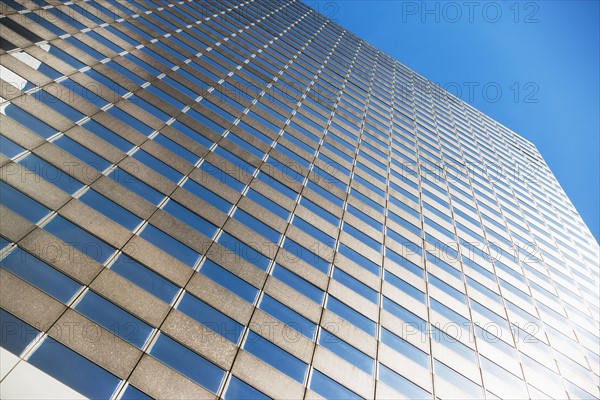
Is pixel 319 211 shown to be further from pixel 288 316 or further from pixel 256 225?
pixel 288 316

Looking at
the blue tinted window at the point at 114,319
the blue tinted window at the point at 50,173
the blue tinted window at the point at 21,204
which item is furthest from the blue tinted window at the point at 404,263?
the blue tinted window at the point at 21,204

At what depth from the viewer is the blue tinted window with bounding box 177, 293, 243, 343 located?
1625 centimetres

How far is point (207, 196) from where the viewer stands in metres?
21.7

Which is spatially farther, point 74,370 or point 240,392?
point 240,392

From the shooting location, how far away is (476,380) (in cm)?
2117

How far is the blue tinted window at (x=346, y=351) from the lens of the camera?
18.4 m

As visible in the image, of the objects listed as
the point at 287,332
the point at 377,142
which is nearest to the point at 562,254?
the point at 377,142

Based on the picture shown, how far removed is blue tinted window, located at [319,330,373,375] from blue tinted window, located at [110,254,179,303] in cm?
686

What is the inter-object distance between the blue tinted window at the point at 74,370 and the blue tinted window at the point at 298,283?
877 centimetres

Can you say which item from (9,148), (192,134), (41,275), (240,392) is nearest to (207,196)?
(192,134)

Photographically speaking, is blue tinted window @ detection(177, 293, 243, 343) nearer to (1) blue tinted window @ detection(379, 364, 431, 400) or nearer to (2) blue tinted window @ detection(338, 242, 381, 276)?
(1) blue tinted window @ detection(379, 364, 431, 400)

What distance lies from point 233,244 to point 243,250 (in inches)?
22.1

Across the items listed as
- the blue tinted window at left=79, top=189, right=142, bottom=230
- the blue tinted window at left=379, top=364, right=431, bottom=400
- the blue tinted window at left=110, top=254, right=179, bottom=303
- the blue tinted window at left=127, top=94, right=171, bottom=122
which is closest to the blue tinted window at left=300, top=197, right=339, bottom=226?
the blue tinted window at left=379, top=364, right=431, bottom=400

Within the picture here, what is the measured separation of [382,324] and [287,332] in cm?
564
